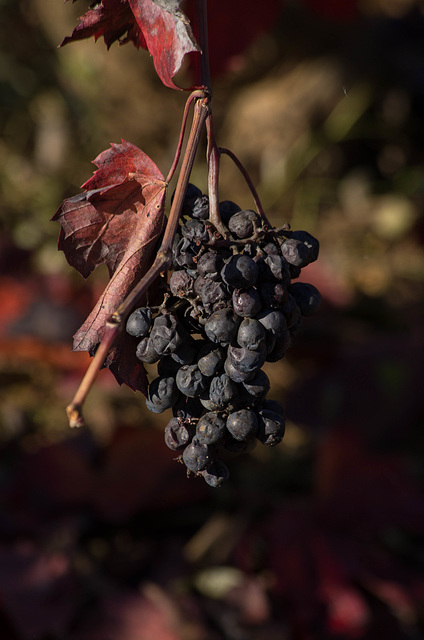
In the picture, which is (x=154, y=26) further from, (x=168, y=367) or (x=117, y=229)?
(x=168, y=367)

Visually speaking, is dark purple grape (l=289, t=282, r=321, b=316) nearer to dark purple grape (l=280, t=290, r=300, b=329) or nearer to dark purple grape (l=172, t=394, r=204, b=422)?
dark purple grape (l=280, t=290, r=300, b=329)

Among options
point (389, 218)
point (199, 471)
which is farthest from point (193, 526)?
point (389, 218)

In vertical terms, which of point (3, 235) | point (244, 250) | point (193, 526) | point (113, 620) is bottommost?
Result: point (193, 526)

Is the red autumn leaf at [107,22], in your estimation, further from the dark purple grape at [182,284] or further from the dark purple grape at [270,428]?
the dark purple grape at [270,428]

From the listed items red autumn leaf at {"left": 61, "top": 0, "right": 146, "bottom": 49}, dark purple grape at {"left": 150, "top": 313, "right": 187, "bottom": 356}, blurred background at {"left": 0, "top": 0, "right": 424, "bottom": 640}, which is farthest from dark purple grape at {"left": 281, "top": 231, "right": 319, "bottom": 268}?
blurred background at {"left": 0, "top": 0, "right": 424, "bottom": 640}

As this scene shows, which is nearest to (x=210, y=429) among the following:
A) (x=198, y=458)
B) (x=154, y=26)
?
(x=198, y=458)

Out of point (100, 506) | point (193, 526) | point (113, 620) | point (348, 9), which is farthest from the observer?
point (348, 9)

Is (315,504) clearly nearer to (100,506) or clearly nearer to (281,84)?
Answer: (100,506)
